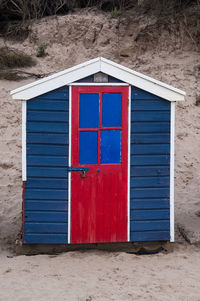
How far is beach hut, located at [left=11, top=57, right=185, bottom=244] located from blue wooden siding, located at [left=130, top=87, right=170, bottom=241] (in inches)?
0.6

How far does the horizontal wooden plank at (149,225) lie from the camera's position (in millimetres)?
6055

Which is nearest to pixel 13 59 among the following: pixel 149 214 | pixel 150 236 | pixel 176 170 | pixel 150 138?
pixel 176 170

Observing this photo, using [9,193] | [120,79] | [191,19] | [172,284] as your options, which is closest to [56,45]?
[191,19]

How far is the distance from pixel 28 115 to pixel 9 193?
381 centimetres

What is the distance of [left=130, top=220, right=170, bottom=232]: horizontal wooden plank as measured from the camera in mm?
6055

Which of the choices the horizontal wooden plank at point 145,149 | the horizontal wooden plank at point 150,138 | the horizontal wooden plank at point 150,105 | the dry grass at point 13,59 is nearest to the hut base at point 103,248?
the horizontal wooden plank at point 145,149

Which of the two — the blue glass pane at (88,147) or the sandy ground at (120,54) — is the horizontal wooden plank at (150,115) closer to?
the blue glass pane at (88,147)

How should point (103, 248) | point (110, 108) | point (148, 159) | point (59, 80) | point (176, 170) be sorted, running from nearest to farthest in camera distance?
point (59, 80) < point (110, 108) < point (148, 159) < point (103, 248) < point (176, 170)

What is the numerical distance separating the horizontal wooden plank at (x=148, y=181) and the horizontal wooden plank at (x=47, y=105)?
1.53 m

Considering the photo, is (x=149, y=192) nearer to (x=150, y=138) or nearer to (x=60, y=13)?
(x=150, y=138)

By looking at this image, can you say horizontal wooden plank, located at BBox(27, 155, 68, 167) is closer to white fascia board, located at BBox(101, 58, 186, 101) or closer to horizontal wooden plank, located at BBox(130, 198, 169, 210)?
horizontal wooden plank, located at BBox(130, 198, 169, 210)

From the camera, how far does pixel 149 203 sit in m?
6.05

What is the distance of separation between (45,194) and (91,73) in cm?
199

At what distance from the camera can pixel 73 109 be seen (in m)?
5.85
